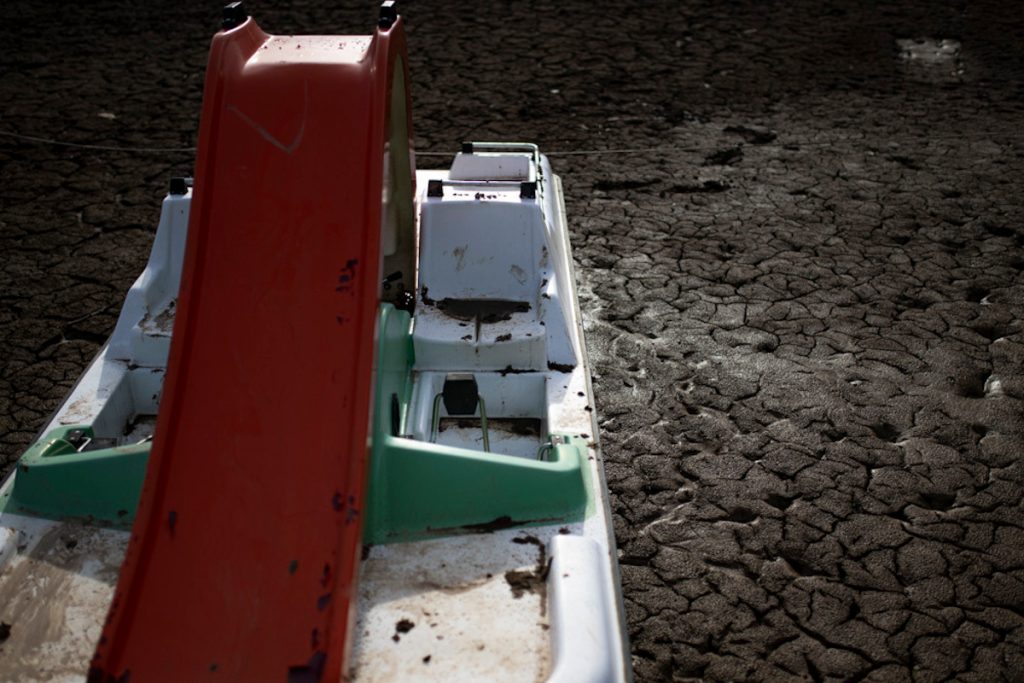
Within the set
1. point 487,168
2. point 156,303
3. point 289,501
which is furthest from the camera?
point 487,168

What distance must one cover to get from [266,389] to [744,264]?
278cm

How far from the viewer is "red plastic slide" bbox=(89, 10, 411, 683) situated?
5.35ft

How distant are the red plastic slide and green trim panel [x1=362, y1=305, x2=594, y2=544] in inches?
8.1

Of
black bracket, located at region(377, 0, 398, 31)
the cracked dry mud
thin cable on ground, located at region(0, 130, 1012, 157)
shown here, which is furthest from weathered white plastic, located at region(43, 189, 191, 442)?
thin cable on ground, located at region(0, 130, 1012, 157)

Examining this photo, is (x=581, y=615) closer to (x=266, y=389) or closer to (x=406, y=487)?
(x=406, y=487)

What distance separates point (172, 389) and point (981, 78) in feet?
19.0

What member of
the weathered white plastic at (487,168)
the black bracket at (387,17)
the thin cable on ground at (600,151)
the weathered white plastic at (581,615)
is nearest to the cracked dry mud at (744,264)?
the thin cable on ground at (600,151)

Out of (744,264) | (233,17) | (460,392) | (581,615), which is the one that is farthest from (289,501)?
(744,264)

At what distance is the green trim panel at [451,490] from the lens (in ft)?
A: 6.57

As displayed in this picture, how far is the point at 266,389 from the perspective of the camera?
1.80 m

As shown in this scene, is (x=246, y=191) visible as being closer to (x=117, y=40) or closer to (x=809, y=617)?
(x=809, y=617)

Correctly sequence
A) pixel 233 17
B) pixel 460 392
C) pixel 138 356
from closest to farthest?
1. pixel 233 17
2. pixel 460 392
3. pixel 138 356

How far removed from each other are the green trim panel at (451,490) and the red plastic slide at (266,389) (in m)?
0.20

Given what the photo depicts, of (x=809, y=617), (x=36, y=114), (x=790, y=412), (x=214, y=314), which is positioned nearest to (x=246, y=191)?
(x=214, y=314)
